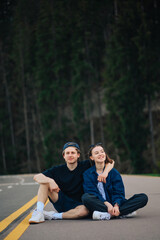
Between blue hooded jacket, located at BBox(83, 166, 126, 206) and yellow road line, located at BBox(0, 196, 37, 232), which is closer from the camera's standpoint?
yellow road line, located at BBox(0, 196, 37, 232)

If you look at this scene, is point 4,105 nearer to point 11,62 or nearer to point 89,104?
point 11,62

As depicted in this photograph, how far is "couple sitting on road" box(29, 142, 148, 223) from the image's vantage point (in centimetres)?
660

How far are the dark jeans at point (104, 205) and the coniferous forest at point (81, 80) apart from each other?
99.2 ft

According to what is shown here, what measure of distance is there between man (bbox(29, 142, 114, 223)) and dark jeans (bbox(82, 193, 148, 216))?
0.97 ft

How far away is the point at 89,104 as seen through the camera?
44.6 meters

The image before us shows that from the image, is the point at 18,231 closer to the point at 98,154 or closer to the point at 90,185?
the point at 90,185

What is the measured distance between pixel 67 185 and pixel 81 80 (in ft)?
130

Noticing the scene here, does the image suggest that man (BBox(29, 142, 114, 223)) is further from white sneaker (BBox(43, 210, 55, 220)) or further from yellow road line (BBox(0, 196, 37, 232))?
yellow road line (BBox(0, 196, 37, 232))

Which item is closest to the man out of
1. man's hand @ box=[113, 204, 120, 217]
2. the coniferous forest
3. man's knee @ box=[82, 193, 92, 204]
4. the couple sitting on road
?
the couple sitting on road

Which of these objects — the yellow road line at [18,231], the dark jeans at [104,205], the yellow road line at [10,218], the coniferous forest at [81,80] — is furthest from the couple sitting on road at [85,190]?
the coniferous forest at [81,80]

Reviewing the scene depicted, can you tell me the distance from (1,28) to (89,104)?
25.6 m

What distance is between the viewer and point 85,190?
679cm

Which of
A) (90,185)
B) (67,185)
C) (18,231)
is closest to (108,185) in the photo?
(90,185)

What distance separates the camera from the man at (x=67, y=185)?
6.79 meters
